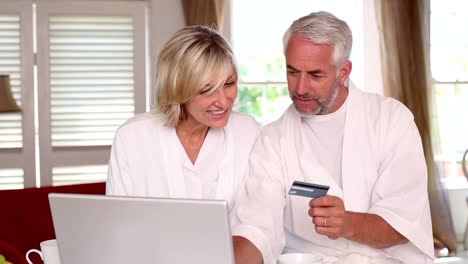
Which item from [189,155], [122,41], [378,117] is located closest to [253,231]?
[189,155]

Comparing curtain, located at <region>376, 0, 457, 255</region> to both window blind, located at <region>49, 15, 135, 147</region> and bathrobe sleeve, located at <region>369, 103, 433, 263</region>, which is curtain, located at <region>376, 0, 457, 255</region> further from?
bathrobe sleeve, located at <region>369, 103, 433, 263</region>

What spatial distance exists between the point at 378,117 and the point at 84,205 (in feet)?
3.81

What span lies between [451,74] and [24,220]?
14.0 ft

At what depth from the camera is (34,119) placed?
5.13 m

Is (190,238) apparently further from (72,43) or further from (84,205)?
(72,43)

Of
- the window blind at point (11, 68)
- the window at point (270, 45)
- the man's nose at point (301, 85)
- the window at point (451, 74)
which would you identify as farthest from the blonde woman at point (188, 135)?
the window at point (451, 74)

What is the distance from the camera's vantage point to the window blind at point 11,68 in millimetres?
5051

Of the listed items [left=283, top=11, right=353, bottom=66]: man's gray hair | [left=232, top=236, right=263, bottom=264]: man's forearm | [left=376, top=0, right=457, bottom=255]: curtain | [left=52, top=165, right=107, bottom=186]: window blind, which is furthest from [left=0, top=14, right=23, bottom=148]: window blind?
[left=232, top=236, right=263, bottom=264]: man's forearm

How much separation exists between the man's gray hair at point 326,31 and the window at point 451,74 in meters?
3.90

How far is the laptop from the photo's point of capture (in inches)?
49.7

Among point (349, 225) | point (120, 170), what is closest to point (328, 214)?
point (349, 225)

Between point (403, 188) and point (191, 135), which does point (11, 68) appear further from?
point (403, 188)

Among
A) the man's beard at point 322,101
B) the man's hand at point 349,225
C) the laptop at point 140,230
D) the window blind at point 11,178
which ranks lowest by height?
the window blind at point 11,178

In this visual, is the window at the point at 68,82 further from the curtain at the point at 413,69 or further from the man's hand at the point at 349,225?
the man's hand at the point at 349,225
